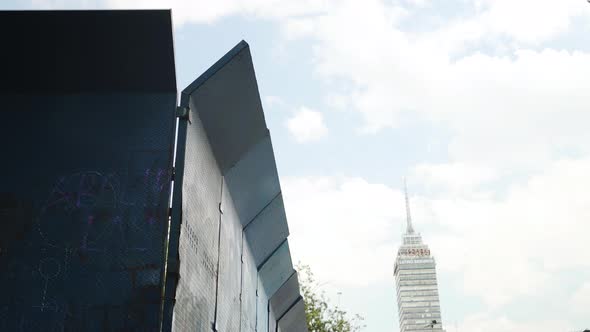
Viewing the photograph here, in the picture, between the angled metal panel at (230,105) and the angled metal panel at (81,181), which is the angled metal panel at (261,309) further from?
the angled metal panel at (81,181)

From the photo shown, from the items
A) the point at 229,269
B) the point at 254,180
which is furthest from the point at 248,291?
the point at 254,180

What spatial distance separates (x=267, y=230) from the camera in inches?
305

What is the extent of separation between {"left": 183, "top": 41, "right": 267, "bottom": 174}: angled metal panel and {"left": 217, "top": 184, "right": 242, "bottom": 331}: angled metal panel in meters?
0.57

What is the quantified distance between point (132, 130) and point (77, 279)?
115cm

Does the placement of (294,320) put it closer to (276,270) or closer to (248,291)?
(276,270)

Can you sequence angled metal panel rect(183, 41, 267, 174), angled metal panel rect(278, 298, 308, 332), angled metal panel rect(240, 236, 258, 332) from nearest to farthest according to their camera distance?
angled metal panel rect(183, 41, 267, 174)
angled metal panel rect(240, 236, 258, 332)
angled metal panel rect(278, 298, 308, 332)

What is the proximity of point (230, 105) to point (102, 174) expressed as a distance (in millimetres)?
1351

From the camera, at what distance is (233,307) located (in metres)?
5.86

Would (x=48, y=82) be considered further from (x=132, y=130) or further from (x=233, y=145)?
(x=233, y=145)

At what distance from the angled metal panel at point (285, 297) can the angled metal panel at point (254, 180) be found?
3554 mm

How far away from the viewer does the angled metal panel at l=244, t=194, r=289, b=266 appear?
724 cm

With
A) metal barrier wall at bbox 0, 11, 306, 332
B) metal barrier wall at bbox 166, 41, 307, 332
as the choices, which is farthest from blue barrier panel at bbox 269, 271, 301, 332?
metal barrier wall at bbox 0, 11, 306, 332

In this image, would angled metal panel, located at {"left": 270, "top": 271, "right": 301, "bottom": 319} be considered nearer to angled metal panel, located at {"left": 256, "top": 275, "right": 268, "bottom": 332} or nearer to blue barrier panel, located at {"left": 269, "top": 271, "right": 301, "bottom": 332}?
blue barrier panel, located at {"left": 269, "top": 271, "right": 301, "bottom": 332}

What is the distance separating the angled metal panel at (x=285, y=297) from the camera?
33.4ft
